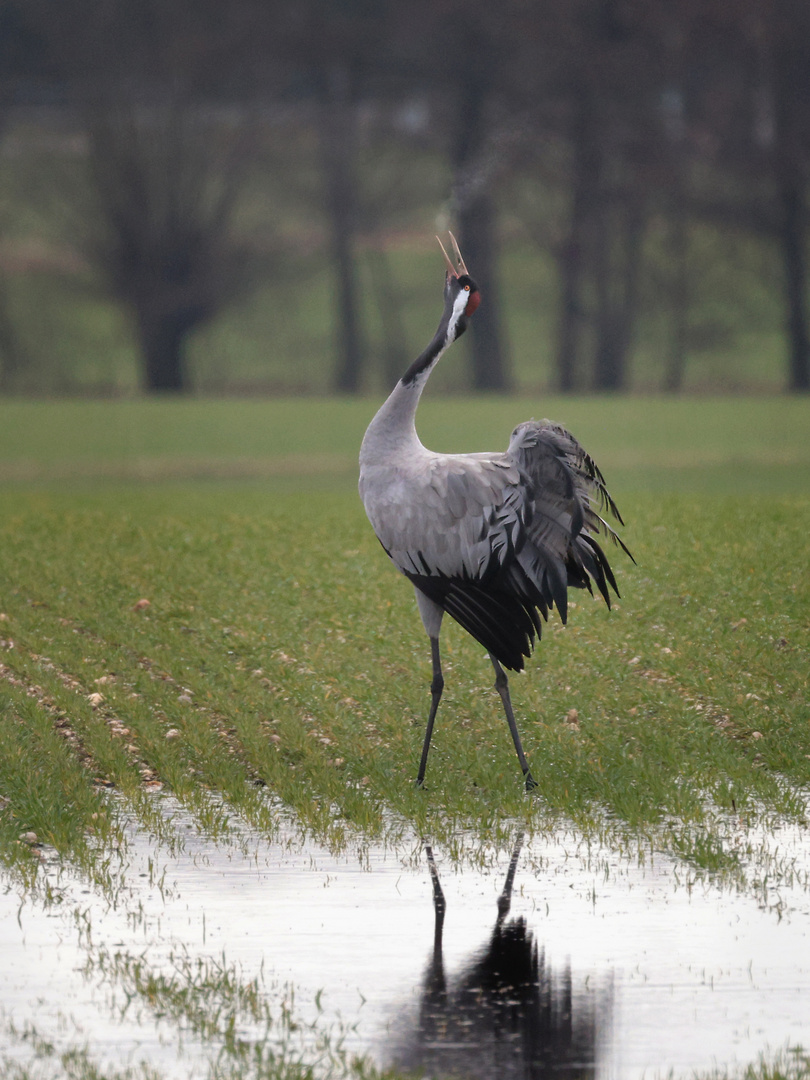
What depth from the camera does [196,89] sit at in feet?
164

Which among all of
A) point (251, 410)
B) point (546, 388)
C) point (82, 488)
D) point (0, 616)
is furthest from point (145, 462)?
point (546, 388)

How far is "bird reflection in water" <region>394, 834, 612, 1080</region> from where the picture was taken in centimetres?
452

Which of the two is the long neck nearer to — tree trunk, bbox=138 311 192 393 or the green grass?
the green grass

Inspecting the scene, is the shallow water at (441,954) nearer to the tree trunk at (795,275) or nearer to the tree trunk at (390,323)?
the tree trunk at (795,275)

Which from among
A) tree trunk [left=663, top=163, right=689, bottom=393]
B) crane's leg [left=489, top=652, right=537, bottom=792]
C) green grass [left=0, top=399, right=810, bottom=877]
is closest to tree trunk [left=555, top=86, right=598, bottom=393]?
tree trunk [left=663, top=163, right=689, bottom=393]

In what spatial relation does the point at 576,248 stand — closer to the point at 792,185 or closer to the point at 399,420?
the point at 792,185

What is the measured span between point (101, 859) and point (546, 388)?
4470 cm

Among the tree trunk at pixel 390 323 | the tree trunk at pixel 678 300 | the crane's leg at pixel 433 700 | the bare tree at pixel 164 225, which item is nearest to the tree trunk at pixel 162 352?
the bare tree at pixel 164 225

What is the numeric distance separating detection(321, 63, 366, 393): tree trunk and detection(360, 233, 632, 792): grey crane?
1691 inches

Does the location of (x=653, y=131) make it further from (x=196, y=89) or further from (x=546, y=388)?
(x=196, y=89)

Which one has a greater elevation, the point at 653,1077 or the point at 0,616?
the point at 0,616

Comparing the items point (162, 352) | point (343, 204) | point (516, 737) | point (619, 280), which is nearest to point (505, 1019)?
point (516, 737)

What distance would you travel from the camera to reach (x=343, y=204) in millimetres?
50188

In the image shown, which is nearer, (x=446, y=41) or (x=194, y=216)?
(x=446, y=41)
